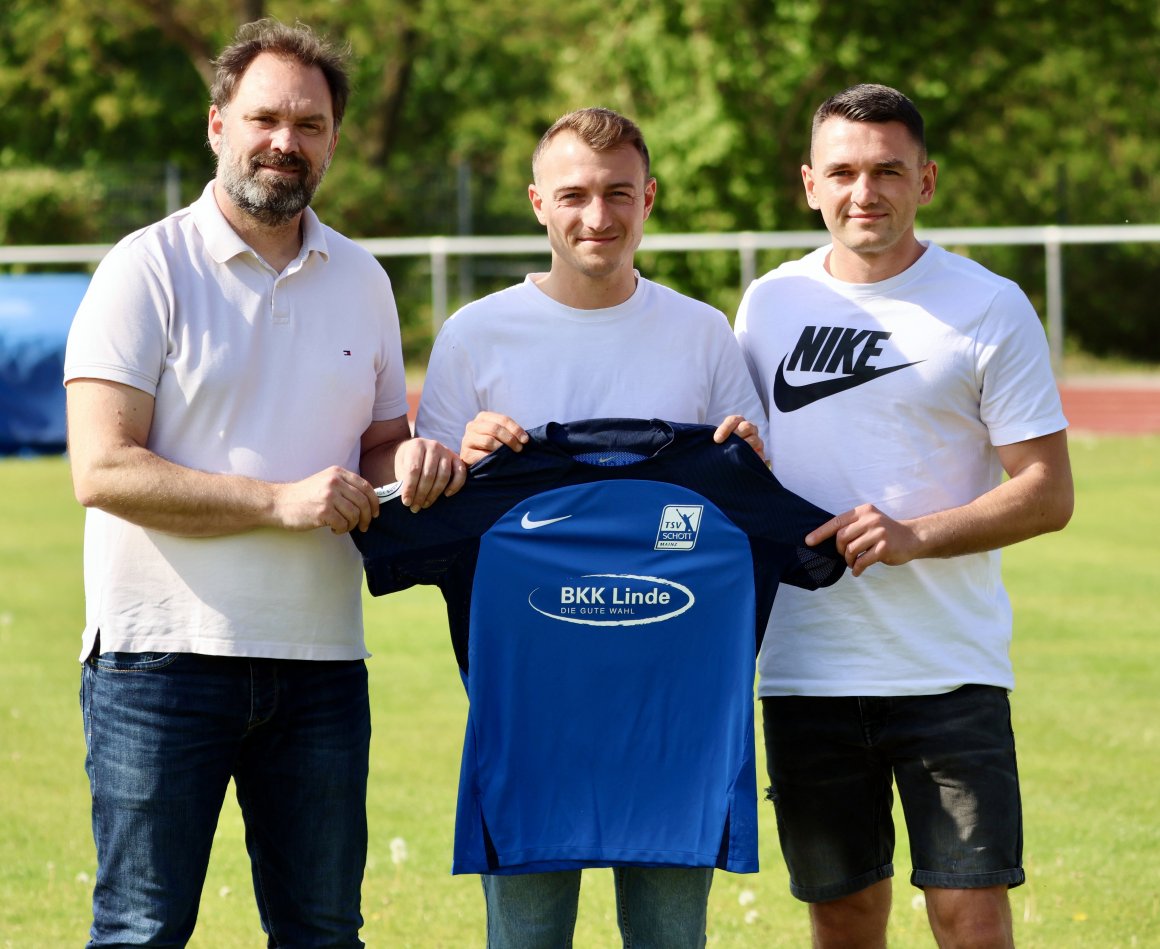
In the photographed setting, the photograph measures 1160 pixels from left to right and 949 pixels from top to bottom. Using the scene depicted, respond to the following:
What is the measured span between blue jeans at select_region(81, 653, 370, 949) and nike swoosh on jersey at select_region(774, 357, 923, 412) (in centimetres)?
120

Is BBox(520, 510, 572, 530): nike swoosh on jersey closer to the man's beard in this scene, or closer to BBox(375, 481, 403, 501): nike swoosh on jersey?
BBox(375, 481, 403, 501): nike swoosh on jersey

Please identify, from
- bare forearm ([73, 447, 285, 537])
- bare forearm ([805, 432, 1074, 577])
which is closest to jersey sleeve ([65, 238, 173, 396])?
bare forearm ([73, 447, 285, 537])

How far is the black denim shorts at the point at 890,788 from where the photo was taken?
3588 mm

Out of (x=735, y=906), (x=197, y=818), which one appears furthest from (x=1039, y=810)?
(x=197, y=818)

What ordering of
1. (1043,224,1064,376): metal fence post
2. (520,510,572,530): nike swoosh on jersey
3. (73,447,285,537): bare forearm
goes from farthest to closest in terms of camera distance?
(1043,224,1064,376): metal fence post
(520,510,572,530): nike swoosh on jersey
(73,447,285,537): bare forearm

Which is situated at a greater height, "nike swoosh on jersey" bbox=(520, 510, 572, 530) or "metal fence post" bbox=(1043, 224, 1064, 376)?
"metal fence post" bbox=(1043, 224, 1064, 376)

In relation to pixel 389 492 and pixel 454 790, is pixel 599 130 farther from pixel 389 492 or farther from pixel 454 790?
pixel 454 790

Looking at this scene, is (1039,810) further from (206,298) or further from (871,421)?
(206,298)

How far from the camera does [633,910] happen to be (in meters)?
3.51

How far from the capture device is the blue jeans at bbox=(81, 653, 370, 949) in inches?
131

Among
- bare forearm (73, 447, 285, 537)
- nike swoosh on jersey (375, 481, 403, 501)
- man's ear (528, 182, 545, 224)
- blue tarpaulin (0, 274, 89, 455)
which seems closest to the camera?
bare forearm (73, 447, 285, 537)

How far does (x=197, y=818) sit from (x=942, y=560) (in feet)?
5.97

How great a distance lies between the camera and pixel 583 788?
3.48 metres

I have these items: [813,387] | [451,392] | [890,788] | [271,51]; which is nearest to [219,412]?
[451,392]
